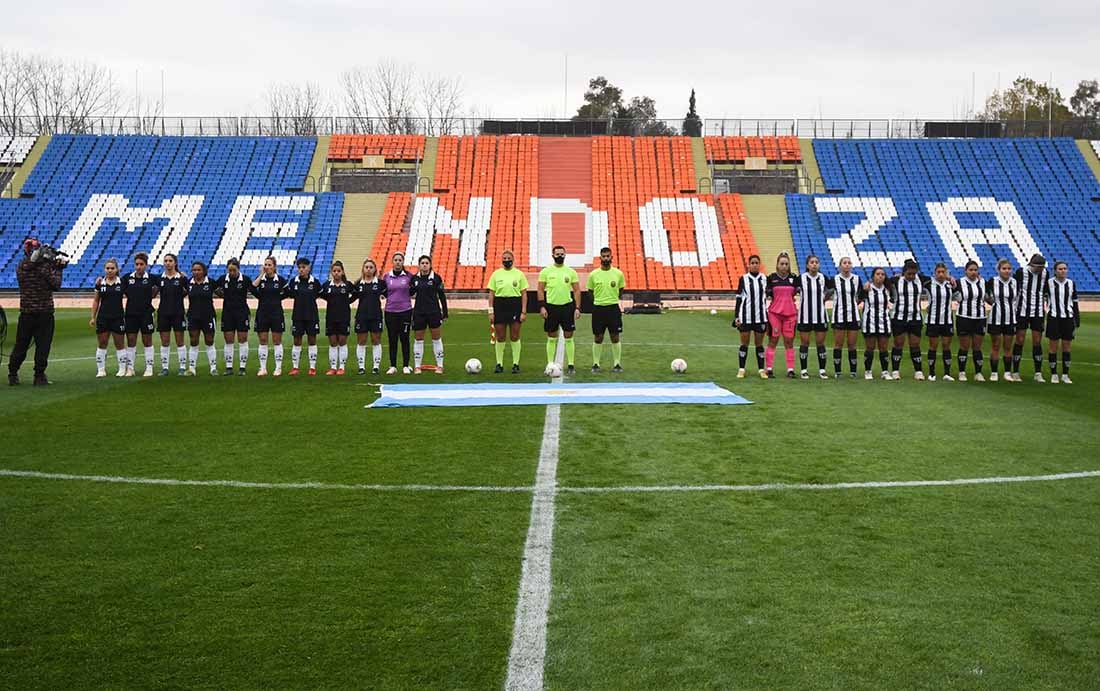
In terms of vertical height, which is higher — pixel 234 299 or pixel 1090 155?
pixel 1090 155

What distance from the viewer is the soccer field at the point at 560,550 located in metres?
4.59

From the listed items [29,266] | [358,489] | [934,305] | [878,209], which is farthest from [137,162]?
[358,489]

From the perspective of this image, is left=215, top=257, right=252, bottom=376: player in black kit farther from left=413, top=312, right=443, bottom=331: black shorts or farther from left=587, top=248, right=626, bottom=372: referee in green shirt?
left=587, top=248, right=626, bottom=372: referee in green shirt

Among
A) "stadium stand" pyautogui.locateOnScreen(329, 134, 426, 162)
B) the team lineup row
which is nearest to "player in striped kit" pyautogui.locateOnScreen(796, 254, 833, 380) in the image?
the team lineup row

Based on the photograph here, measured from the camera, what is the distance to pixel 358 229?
53.0 m

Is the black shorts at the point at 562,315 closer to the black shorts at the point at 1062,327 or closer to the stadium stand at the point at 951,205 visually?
the black shorts at the point at 1062,327

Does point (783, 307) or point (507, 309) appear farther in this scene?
point (507, 309)

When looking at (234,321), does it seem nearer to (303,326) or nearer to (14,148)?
(303,326)

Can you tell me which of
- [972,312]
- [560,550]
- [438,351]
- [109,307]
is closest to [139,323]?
[109,307]

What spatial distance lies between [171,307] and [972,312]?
39.7 ft

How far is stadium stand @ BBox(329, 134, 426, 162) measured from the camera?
59188 mm

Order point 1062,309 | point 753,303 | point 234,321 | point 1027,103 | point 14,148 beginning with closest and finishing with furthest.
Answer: point 1062,309
point 753,303
point 234,321
point 14,148
point 1027,103

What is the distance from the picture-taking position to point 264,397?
14016 mm

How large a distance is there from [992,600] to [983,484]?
315cm
